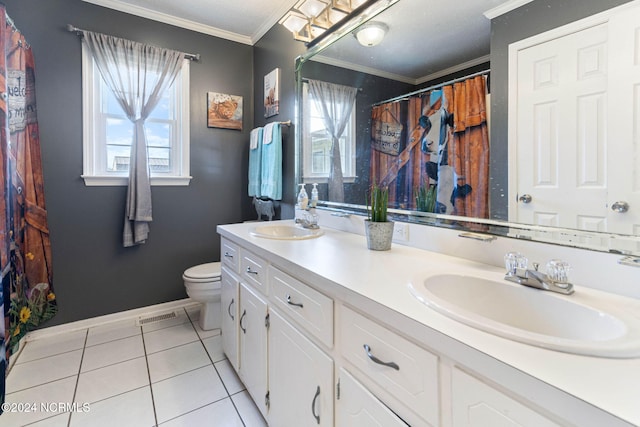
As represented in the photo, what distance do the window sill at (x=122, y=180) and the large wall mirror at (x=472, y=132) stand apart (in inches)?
56.3

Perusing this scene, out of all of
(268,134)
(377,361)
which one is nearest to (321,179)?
(268,134)

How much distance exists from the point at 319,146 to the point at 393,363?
64.3 inches

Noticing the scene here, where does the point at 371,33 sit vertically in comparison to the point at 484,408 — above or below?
above

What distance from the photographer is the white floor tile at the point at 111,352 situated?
6.21ft

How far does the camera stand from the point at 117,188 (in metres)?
2.38

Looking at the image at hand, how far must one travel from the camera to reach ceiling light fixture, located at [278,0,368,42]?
6.02 ft

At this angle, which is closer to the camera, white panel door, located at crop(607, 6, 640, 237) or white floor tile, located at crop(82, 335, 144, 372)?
white panel door, located at crop(607, 6, 640, 237)

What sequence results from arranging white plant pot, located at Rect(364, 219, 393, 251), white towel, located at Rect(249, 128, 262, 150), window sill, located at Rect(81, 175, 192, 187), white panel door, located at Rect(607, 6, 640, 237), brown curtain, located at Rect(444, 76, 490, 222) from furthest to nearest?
1. white towel, located at Rect(249, 128, 262, 150)
2. window sill, located at Rect(81, 175, 192, 187)
3. white plant pot, located at Rect(364, 219, 393, 251)
4. brown curtain, located at Rect(444, 76, 490, 222)
5. white panel door, located at Rect(607, 6, 640, 237)

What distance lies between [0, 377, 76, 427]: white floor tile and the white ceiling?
237 centimetres

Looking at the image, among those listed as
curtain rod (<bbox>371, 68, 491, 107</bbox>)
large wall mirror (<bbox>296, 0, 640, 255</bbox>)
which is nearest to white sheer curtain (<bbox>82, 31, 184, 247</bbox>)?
large wall mirror (<bbox>296, 0, 640, 255</bbox>)

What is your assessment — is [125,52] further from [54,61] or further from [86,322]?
[86,322]

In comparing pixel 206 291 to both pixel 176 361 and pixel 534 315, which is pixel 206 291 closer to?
pixel 176 361

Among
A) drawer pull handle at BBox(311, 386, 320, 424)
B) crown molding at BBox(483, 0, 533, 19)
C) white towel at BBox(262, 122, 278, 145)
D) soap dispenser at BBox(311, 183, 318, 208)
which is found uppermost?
crown molding at BBox(483, 0, 533, 19)

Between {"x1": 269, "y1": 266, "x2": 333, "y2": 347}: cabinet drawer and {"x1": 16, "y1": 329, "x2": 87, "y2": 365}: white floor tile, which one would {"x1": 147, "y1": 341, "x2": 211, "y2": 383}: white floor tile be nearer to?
{"x1": 16, "y1": 329, "x2": 87, "y2": 365}: white floor tile
